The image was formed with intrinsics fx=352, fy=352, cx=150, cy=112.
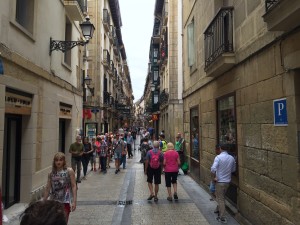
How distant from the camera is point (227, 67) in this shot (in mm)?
7758

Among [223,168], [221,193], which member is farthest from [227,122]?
[221,193]

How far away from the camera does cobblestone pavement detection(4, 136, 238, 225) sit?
23.2ft

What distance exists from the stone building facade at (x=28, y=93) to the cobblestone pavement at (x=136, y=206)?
129 cm

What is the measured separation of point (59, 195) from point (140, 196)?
15.0ft

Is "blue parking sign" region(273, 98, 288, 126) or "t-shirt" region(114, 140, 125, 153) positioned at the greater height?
"blue parking sign" region(273, 98, 288, 126)

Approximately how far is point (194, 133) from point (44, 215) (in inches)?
449

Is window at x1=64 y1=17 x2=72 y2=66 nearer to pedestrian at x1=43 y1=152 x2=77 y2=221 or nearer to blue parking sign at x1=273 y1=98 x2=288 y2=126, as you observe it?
pedestrian at x1=43 y1=152 x2=77 y2=221

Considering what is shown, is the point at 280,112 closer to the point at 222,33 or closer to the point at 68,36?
the point at 222,33

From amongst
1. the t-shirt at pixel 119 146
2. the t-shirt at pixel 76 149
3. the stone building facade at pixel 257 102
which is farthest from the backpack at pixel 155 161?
the t-shirt at pixel 119 146

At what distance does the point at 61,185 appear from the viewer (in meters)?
5.27

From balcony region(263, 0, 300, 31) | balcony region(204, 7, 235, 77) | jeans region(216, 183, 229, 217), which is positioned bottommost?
jeans region(216, 183, 229, 217)

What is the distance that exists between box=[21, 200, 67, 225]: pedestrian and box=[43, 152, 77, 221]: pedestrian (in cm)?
350

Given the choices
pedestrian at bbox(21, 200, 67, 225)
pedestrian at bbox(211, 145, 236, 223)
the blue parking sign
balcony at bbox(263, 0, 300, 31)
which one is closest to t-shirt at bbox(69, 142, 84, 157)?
pedestrian at bbox(211, 145, 236, 223)

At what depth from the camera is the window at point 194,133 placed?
40.4ft
